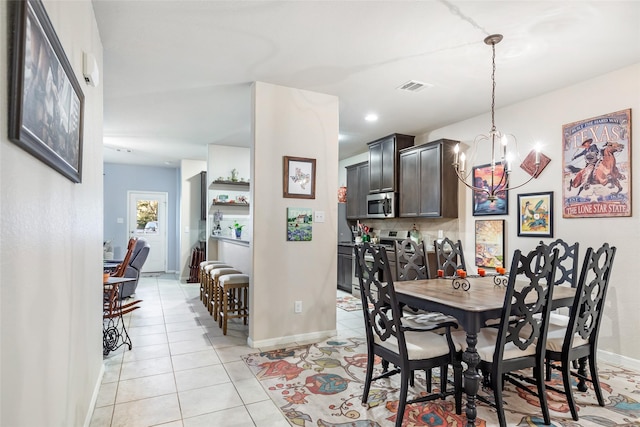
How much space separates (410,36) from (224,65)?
5.48ft

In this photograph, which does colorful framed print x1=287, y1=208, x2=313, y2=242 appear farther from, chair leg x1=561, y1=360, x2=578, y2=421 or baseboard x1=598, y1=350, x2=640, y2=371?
baseboard x1=598, y1=350, x2=640, y2=371

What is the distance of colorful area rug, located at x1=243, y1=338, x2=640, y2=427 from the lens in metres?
2.27

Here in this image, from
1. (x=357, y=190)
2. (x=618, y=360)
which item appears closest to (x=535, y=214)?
(x=618, y=360)

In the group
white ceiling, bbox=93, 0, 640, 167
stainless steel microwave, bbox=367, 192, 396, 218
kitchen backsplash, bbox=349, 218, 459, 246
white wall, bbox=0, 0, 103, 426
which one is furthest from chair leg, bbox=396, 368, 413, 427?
stainless steel microwave, bbox=367, 192, 396, 218

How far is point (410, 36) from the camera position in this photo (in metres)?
2.76

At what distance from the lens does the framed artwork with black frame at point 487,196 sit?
14.2 feet

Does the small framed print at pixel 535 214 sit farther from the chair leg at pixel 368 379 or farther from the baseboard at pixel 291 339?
the chair leg at pixel 368 379

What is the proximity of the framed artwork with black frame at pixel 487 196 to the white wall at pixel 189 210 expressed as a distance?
19.5ft

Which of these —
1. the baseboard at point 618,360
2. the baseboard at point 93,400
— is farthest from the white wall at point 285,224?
the baseboard at point 618,360

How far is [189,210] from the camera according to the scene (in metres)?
8.15

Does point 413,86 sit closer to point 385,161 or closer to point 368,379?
point 385,161

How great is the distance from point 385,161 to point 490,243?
214 centimetres

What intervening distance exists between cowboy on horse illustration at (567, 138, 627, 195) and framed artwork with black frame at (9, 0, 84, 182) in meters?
4.16

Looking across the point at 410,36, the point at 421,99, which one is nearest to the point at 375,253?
the point at 410,36
